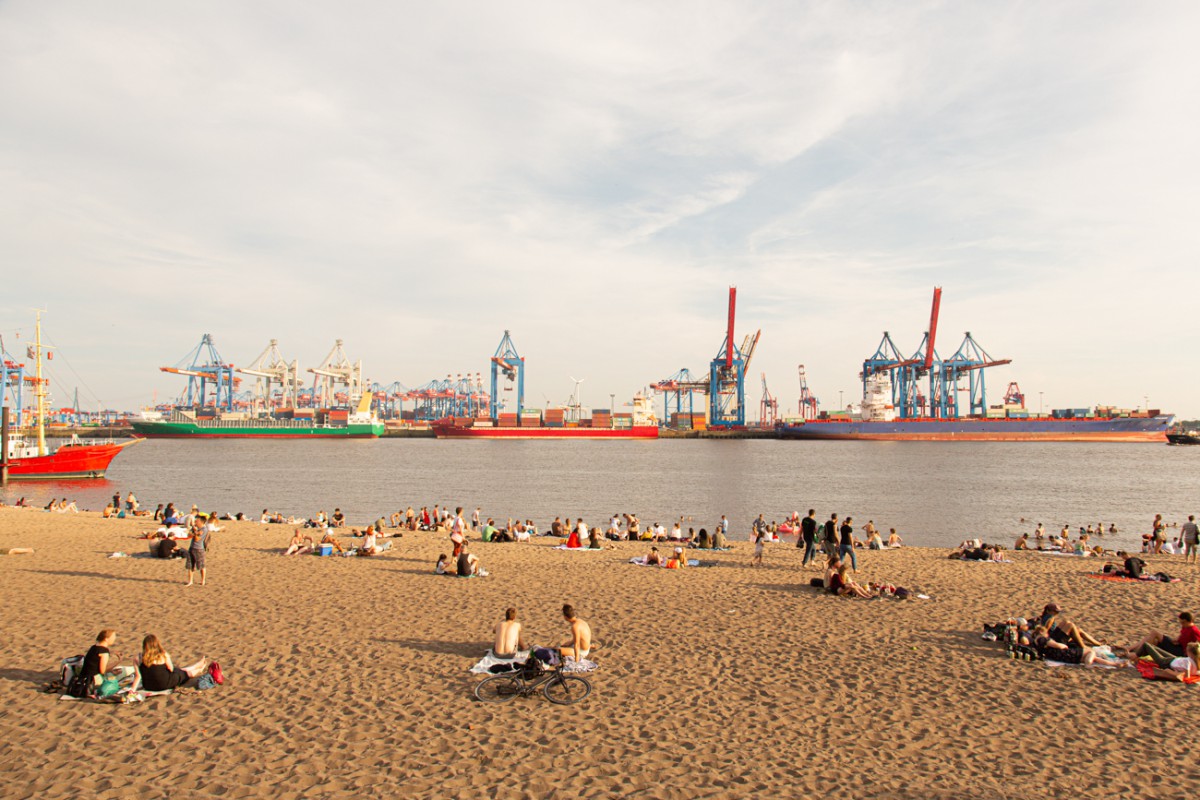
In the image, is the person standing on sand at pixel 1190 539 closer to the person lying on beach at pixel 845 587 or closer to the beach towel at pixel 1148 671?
the person lying on beach at pixel 845 587

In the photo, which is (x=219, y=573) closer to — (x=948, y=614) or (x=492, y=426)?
(x=948, y=614)

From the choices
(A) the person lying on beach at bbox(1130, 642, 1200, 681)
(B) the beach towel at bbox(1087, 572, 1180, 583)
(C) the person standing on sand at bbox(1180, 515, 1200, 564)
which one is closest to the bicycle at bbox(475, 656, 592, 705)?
(A) the person lying on beach at bbox(1130, 642, 1200, 681)

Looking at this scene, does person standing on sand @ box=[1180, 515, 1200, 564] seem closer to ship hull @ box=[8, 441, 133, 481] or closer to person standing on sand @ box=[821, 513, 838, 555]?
person standing on sand @ box=[821, 513, 838, 555]

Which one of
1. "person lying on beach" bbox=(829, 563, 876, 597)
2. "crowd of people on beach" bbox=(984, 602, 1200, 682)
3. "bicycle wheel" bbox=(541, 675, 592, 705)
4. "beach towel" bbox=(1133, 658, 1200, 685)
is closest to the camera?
"bicycle wheel" bbox=(541, 675, 592, 705)

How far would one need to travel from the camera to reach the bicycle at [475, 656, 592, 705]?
23.8 ft

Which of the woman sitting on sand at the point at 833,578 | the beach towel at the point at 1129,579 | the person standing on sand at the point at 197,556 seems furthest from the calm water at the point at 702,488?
the person standing on sand at the point at 197,556

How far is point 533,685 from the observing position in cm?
746

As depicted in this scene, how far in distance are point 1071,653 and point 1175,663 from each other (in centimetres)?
98

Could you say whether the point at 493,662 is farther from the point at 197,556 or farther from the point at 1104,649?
the point at 1104,649

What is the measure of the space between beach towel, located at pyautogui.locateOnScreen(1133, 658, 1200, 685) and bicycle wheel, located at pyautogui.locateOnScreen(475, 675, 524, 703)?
282 inches

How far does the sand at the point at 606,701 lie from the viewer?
5582 mm

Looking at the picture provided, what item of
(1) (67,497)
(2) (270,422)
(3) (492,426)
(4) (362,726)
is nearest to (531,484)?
(1) (67,497)

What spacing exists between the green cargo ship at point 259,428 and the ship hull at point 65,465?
67468 mm

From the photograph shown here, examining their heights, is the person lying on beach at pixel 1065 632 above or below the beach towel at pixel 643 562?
above
